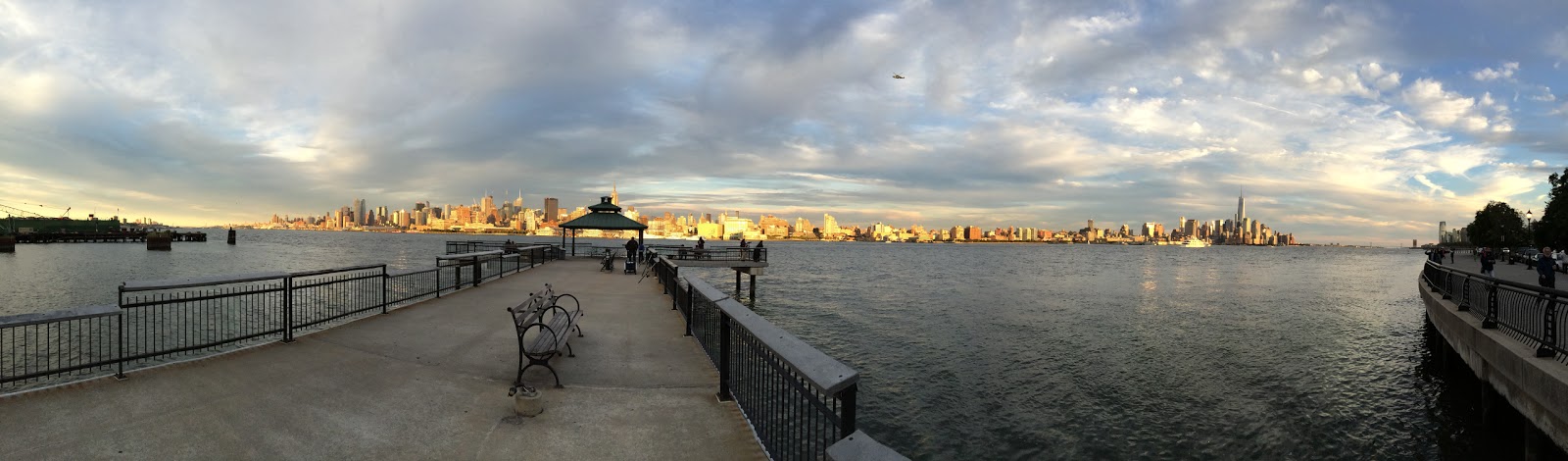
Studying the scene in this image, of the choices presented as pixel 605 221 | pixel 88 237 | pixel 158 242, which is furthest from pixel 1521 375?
pixel 88 237

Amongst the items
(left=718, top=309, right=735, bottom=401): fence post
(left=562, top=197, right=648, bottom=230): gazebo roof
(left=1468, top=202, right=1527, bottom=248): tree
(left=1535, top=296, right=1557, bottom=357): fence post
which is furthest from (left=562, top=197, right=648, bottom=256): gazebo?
(left=1468, top=202, right=1527, bottom=248): tree

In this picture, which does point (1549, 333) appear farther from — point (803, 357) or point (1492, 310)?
point (803, 357)

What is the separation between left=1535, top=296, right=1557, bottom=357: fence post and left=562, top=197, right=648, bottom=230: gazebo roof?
85.7ft

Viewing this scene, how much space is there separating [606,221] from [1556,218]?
6667 cm

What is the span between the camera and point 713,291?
7.46 meters

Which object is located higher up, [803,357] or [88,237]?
[803,357]

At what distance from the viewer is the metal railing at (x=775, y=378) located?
3391mm

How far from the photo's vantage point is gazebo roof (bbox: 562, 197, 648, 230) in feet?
91.7

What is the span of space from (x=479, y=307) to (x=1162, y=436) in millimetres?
12892

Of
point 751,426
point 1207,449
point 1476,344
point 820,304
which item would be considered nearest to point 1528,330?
point 1476,344

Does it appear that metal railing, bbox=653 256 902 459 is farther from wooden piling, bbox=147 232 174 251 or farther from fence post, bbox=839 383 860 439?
wooden piling, bbox=147 232 174 251

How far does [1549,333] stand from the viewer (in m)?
8.49

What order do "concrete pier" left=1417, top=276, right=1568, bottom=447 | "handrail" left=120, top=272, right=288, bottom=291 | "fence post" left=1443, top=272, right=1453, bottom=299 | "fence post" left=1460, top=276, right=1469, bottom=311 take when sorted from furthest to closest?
1. "fence post" left=1443, top=272, right=1453, bottom=299
2. "fence post" left=1460, top=276, right=1469, bottom=311
3. "concrete pier" left=1417, top=276, right=1568, bottom=447
4. "handrail" left=120, top=272, right=288, bottom=291

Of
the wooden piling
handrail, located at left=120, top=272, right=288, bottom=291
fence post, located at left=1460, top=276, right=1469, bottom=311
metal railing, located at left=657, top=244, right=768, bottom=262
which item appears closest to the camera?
handrail, located at left=120, top=272, right=288, bottom=291
